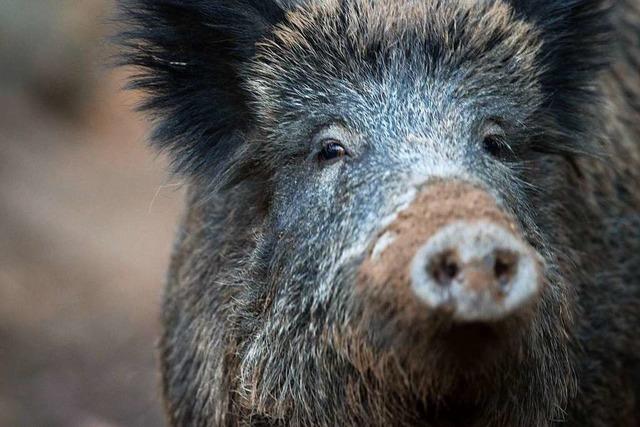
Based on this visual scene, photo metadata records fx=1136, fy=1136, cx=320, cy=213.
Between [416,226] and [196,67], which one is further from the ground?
[416,226]

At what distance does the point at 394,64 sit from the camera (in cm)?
471

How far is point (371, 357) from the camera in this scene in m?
4.15

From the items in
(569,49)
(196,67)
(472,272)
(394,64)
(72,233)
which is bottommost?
(72,233)

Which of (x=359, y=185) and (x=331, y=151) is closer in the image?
(x=359, y=185)

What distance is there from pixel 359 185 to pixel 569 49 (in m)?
1.42

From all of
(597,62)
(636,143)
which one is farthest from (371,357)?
(636,143)

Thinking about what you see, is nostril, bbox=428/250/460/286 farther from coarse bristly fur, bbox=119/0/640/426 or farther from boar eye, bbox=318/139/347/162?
boar eye, bbox=318/139/347/162

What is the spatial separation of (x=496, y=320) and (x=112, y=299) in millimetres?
7632

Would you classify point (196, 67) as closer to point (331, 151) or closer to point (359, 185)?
point (331, 151)

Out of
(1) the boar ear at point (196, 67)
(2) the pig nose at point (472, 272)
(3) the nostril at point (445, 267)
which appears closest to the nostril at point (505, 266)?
(2) the pig nose at point (472, 272)

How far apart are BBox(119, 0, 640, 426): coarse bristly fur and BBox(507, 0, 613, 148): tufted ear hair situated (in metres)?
0.01

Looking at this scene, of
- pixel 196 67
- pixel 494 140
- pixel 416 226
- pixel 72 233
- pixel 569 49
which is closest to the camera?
pixel 416 226

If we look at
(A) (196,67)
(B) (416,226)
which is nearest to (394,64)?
(A) (196,67)

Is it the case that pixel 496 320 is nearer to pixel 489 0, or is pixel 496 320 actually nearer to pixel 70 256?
pixel 489 0
